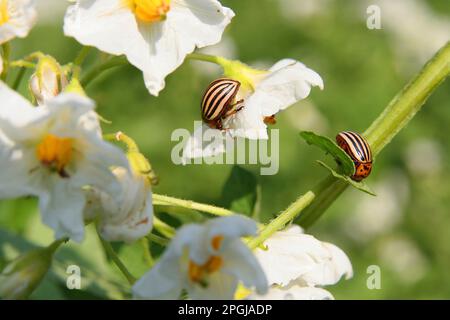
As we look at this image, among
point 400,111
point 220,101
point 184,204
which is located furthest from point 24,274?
point 400,111

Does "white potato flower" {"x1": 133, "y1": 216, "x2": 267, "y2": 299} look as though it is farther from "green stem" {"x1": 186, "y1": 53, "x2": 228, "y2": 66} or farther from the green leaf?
the green leaf

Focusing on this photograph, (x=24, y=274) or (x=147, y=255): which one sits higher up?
(x=24, y=274)

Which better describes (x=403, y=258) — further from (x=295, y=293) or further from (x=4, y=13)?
(x=4, y=13)

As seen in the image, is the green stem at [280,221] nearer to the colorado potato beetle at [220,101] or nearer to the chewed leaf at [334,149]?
the chewed leaf at [334,149]

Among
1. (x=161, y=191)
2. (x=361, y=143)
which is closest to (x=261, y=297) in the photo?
(x=361, y=143)

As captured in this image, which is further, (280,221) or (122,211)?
(280,221)

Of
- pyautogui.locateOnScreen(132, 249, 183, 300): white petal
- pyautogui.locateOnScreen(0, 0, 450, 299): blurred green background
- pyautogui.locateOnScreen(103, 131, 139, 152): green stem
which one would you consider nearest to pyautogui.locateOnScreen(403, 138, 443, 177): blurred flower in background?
pyautogui.locateOnScreen(0, 0, 450, 299): blurred green background
